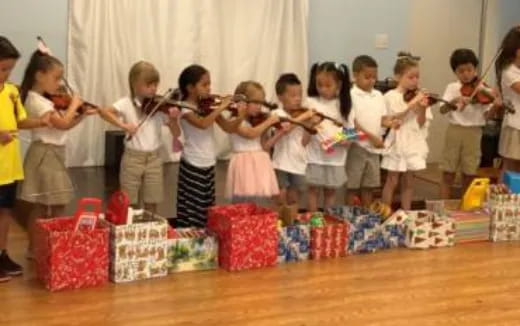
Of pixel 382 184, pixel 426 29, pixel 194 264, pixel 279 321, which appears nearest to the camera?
pixel 279 321

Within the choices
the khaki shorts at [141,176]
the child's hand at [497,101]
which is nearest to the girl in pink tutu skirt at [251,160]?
the khaki shorts at [141,176]

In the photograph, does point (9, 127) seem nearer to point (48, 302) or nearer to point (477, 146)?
point (48, 302)

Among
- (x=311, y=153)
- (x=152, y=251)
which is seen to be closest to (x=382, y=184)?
(x=311, y=153)

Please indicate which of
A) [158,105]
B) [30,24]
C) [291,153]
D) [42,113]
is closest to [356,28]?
[30,24]

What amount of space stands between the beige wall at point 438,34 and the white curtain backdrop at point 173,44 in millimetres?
1087

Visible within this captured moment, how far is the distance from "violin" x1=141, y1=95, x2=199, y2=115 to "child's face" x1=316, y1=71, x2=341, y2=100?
2.66 ft

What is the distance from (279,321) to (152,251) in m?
0.77

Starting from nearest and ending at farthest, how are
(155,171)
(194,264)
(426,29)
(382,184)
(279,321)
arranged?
(279,321) → (194,264) → (155,171) → (382,184) → (426,29)

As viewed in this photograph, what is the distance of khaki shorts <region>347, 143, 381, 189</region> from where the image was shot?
4840mm

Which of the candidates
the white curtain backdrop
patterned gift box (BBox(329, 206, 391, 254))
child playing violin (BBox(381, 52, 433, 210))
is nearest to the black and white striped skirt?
patterned gift box (BBox(329, 206, 391, 254))

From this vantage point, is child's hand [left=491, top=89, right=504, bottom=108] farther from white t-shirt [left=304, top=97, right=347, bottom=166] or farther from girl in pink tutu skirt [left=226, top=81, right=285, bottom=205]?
girl in pink tutu skirt [left=226, top=81, right=285, bottom=205]

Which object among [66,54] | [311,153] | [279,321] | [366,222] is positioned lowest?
[279,321]

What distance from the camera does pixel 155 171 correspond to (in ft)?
14.0

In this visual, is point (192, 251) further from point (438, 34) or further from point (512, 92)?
point (438, 34)
